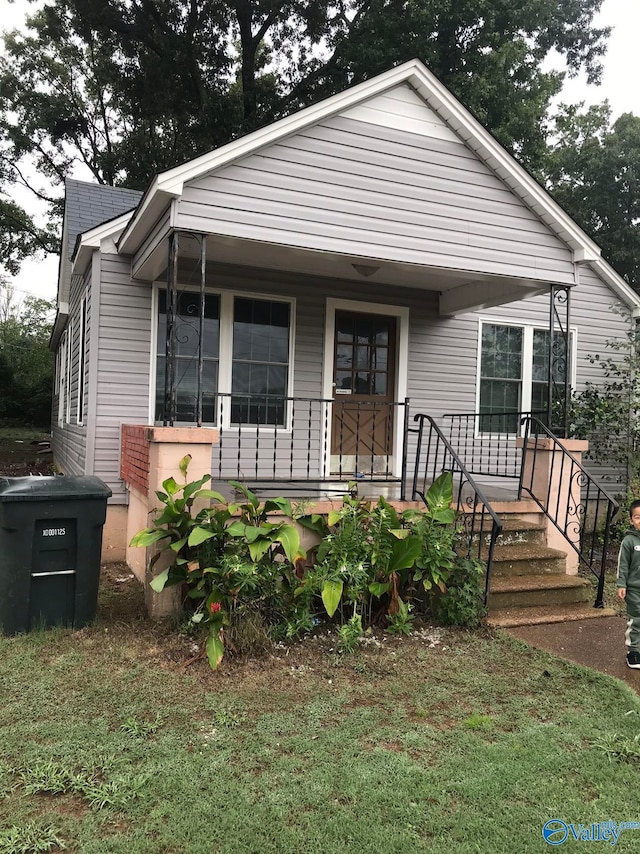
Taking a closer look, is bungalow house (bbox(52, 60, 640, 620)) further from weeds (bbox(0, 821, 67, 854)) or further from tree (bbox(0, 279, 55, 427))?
tree (bbox(0, 279, 55, 427))

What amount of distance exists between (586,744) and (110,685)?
103 inches

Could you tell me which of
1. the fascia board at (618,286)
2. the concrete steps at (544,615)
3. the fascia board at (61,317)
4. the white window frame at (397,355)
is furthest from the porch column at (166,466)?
the fascia board at (61,317)

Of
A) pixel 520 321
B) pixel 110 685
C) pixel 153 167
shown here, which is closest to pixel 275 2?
pixel 153 167

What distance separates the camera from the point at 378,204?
19.0ft

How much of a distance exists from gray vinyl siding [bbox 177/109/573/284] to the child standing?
10.7ft

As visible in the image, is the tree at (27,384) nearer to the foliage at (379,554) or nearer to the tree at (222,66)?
the tree at (222,66)

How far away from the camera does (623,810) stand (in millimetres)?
2480

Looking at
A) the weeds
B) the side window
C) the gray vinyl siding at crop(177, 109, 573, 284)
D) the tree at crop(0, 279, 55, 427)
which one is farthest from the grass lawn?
the tree at crop(0, 279, 55, 427)

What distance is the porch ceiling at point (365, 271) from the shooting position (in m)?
6.06

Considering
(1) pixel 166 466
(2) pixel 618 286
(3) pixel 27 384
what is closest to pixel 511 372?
(2) pixel 618 286

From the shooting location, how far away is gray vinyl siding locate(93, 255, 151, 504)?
6.76 meters

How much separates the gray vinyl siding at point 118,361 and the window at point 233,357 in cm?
20

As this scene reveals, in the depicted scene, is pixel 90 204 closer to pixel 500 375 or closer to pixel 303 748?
pixel 500 375

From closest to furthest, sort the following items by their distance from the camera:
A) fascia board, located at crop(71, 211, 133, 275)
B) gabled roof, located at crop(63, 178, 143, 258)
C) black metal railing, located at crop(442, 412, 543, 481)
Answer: fascia board, located at crop(71, 211, 133, 275), gabled roof, located at crop(63, 178, 143, 258), black metal railing, located at crop(442, 412, 543, 481)
